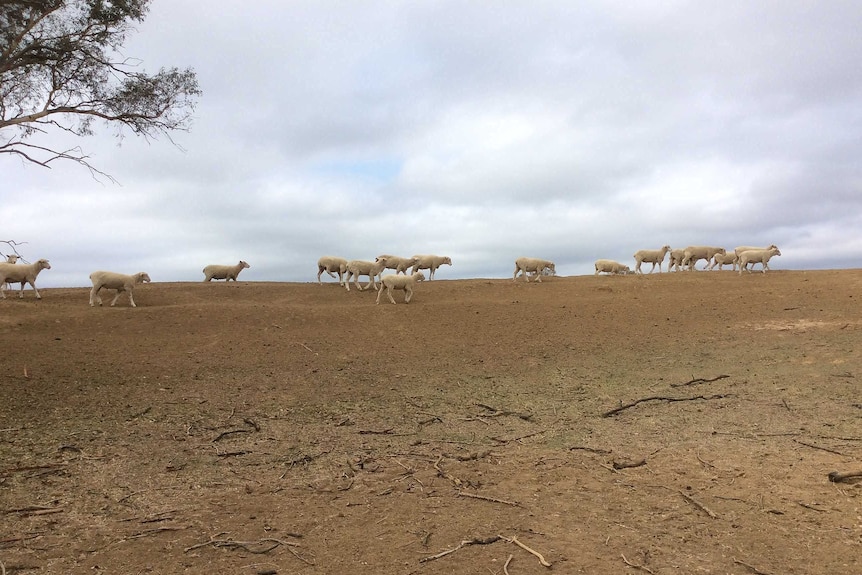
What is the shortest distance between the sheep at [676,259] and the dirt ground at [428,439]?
47.8 ft

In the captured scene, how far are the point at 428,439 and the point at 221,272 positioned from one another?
70.5ft

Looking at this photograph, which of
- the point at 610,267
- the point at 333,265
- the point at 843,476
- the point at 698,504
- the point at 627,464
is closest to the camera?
the point at 698,504

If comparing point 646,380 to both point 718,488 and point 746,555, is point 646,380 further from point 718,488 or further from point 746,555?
point 746,555

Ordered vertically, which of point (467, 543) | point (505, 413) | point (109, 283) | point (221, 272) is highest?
point (221, 272)

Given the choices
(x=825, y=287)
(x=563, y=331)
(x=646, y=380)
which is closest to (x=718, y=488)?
(x=646, y=380)

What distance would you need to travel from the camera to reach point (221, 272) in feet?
91.1

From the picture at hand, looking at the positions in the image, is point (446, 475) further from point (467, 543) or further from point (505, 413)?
point (505, 413)

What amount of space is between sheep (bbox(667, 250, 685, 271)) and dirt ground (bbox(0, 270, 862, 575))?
14.6 metres

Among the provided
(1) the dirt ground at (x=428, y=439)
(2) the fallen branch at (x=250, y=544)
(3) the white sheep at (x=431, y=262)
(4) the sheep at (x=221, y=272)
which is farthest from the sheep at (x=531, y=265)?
(2) the fallen branch at (x=250, y=544)

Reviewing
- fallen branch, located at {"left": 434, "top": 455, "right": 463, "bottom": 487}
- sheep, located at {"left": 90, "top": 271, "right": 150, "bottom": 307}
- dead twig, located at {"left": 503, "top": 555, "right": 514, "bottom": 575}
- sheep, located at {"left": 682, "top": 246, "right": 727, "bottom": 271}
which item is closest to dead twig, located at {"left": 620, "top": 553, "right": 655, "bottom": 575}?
dead twig, located at {"left": 503, "top": 555, "right": 514, "bottom": 575}

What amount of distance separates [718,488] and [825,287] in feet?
58.9

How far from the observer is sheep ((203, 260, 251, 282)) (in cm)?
2761

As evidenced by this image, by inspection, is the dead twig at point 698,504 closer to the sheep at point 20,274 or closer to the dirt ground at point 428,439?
the dirt ground at point 428,439

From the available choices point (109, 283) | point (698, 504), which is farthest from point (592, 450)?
point (109, 283)
